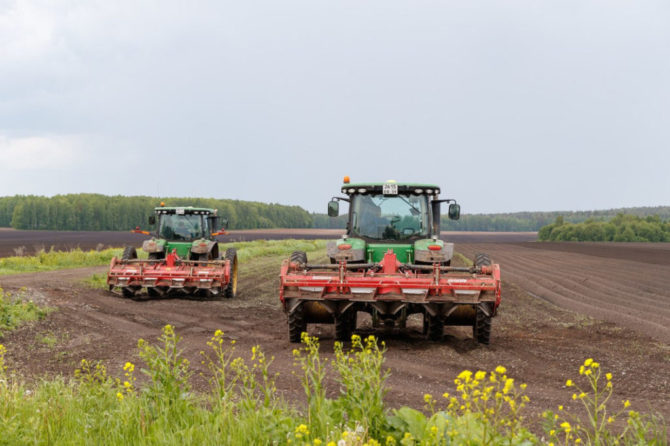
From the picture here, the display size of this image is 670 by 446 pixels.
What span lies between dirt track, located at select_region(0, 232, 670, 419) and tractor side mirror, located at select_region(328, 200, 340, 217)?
2.21m

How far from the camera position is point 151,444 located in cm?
429

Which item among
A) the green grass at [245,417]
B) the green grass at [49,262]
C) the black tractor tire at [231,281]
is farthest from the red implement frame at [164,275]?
the green grass at [49,262]

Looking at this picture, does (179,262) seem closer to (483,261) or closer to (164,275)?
(164,275)

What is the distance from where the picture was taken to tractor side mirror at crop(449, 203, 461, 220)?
10.8m

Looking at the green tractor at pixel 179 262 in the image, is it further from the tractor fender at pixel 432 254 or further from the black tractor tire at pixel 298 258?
the tractor fender at pixel 432 254

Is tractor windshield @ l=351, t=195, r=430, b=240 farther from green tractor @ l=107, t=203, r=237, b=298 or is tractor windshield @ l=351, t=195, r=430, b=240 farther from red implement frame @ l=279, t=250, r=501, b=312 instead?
green tractor @ l=107, t=203, r=237, b=298

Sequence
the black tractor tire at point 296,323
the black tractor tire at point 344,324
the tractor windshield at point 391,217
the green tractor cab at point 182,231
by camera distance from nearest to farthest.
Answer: the black tractor tire at point 296,323
the black tractor tire at point 344,324
the tractor windshield at point 391,217
the green tractor cab at point 182,231

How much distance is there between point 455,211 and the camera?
10.9 meters

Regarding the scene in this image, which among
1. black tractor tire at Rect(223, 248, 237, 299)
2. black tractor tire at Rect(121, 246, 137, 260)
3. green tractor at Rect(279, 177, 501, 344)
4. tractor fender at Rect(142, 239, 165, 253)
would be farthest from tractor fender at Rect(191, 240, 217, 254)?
green tractor at Rect(279, 177, 501, 344)

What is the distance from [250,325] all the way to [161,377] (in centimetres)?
734

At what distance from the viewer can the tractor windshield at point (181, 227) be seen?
17.8 meters

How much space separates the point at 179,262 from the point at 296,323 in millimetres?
7784

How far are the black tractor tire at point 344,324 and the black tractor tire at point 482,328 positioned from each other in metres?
2.00

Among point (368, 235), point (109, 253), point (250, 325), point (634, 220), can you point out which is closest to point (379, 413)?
point (368, 235)
